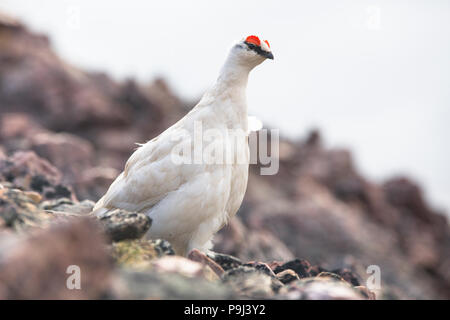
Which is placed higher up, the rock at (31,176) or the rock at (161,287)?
the rock at (31,176)

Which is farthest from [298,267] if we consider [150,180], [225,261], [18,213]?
[18,213]

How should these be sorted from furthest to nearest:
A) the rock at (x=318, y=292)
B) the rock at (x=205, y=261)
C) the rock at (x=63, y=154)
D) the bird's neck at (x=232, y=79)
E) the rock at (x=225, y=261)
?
the rock at (x=63, y=154), the bird's neck at (x=232, y=79), the rock at (x=225, y=261), the rock at (x=205, y=261), the rock at (x=318, y=292)

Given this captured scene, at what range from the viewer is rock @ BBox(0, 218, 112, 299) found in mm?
3113

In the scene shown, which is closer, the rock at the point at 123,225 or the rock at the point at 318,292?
the rock at the point at 318,292

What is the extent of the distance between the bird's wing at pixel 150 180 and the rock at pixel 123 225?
118cm

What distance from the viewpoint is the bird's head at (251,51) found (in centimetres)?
726

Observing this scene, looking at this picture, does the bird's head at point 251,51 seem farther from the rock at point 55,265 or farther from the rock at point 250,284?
the rock at point 55,265

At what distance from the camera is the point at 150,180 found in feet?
21.3

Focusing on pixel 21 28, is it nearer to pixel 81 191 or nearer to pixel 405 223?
pixel 81 191

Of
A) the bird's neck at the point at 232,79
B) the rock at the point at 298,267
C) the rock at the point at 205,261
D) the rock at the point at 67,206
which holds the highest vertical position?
the bird's neck at the point at 232,79

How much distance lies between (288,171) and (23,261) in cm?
2471

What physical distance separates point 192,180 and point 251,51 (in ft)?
7.40

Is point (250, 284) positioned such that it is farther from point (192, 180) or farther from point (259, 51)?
point (259, 51)

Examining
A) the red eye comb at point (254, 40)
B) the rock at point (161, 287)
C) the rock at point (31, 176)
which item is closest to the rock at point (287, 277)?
the rock at point (161, 287)
